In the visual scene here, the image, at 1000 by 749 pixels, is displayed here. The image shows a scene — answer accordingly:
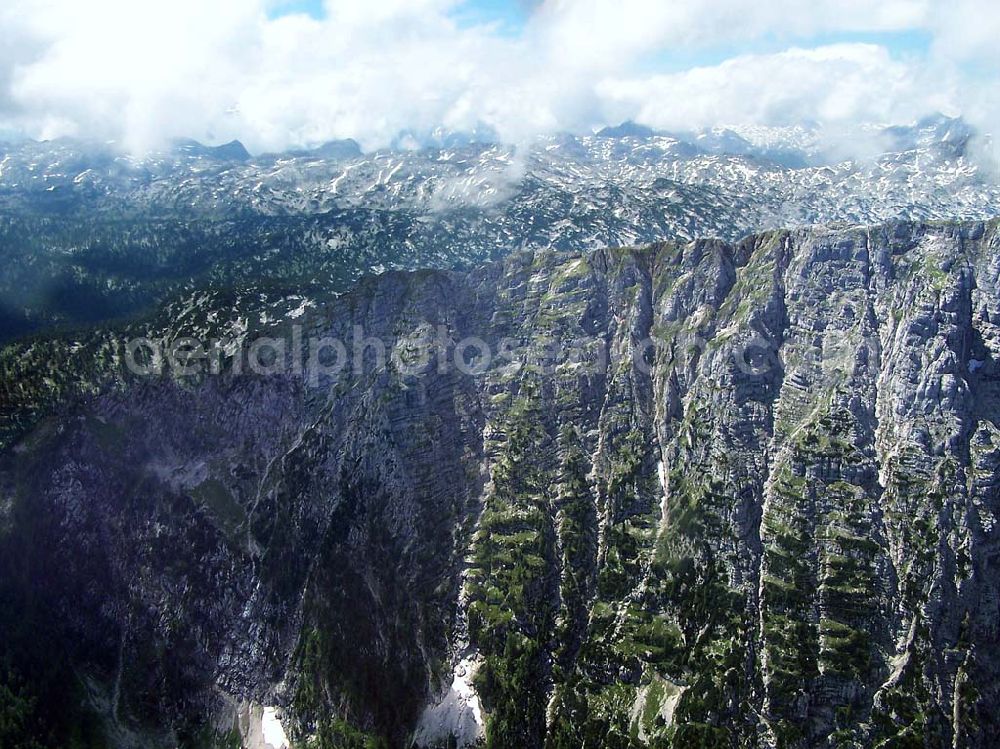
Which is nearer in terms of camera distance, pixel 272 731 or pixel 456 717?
pixel 272 731

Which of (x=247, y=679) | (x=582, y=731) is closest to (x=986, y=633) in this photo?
(x=582, y=731)

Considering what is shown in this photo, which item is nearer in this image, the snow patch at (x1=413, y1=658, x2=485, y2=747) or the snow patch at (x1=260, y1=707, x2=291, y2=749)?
the snow patch at (x1=260, y1=707, x2=291, y2=749)

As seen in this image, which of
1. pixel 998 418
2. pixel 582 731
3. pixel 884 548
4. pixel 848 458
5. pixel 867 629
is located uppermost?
pixel 998 418

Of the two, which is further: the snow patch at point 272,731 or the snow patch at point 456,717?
the snow patch at point 456,717

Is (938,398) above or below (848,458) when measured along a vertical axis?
above

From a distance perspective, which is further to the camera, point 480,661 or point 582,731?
point 480,661

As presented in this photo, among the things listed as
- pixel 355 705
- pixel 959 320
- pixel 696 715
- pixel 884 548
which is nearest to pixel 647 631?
pixel 696 715

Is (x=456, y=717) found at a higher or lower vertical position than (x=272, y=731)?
higher

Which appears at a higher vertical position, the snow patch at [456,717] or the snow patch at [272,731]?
the snow patch at [456,717]

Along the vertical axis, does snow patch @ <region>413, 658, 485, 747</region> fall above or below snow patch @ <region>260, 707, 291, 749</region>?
above

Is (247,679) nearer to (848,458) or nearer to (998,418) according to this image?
(848,458)
